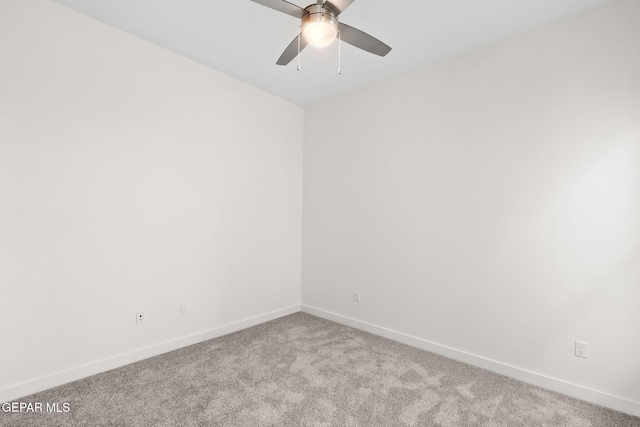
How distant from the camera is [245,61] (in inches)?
114

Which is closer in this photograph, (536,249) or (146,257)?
(536,249)

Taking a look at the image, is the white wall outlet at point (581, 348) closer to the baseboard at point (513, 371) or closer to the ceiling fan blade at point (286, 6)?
the baseboard at point (513, 371)

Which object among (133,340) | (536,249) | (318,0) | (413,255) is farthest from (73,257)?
(536,249)

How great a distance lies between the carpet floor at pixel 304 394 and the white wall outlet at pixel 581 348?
0.31 metres

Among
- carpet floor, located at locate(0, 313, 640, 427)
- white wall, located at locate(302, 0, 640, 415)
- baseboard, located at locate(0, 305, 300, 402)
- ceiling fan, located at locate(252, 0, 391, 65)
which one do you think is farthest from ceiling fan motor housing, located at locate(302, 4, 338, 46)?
baseboard, located at locate(0, 305, 300, 402)

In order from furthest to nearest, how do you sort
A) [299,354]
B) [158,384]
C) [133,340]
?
[299,354] < [133,340] < [158,384]

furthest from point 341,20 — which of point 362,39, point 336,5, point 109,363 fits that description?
point 109,363

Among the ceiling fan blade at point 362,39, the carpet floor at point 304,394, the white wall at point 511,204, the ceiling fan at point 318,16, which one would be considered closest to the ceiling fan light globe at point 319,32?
the ceiling fan at point 318,16

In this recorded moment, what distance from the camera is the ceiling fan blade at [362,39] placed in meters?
1.80

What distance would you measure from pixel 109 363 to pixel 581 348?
3.44m

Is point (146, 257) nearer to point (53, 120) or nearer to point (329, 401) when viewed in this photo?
point (53, 120)

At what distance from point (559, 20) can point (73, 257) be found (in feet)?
12.7

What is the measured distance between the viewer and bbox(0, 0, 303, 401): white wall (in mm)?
2074

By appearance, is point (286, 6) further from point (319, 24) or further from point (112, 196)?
point (112, 196)
